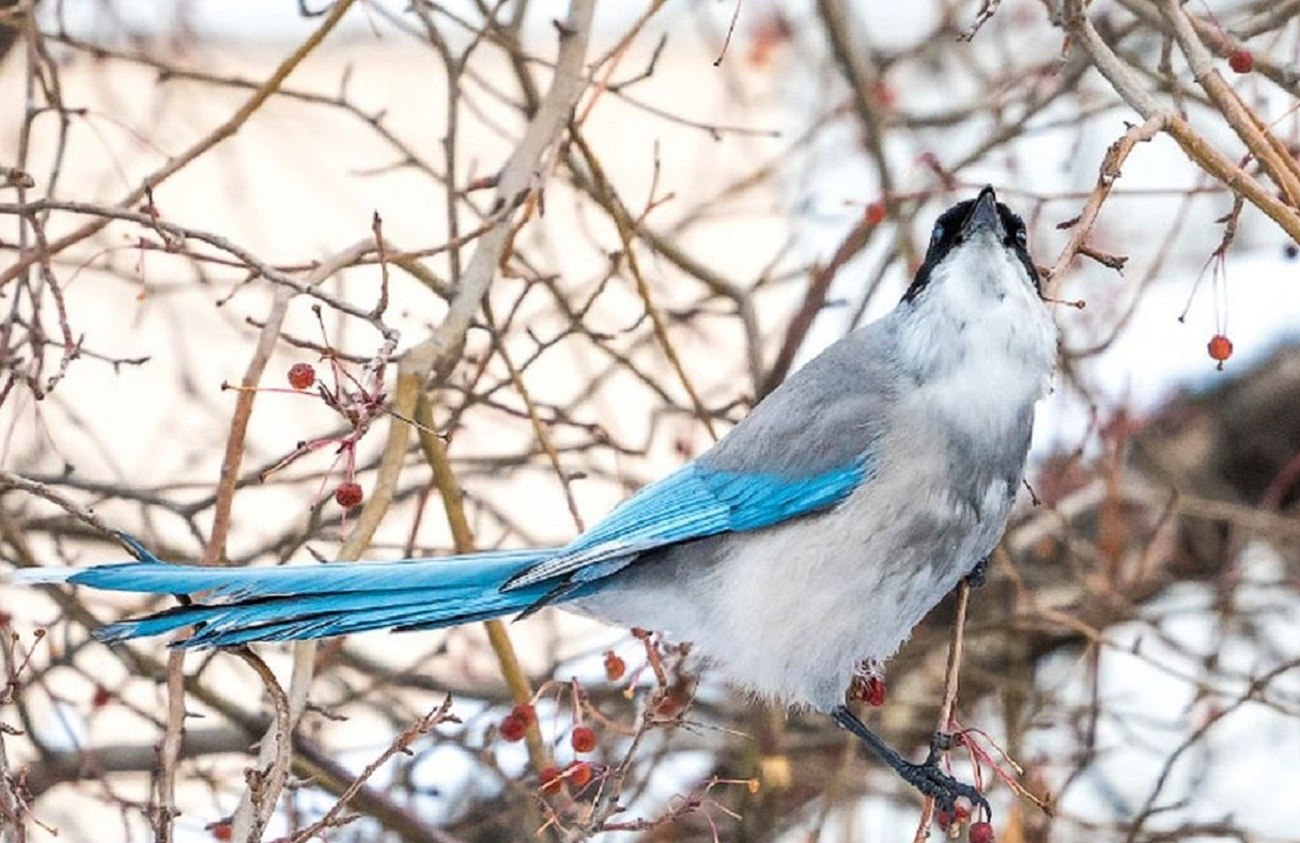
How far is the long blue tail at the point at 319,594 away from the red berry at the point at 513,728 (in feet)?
0.70

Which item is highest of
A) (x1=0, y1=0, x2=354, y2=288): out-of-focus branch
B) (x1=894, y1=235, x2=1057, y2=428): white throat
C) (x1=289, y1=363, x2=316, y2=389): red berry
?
(x1=0, y1=0, x2=354, y2=288): out-of-focus branch

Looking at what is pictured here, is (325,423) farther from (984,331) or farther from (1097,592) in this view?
(984,331)

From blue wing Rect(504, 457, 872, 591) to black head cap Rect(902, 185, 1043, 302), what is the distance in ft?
1.19

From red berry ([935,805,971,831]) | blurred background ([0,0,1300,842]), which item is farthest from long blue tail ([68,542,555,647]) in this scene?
red berry ([935,805,971,831])

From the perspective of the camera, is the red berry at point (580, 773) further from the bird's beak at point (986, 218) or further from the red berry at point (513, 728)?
the bird's beak at point (986, 218)

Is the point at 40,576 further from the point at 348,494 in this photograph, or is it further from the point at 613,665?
the point at 613,665

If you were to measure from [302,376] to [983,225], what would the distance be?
3.24 ft

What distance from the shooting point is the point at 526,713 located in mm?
3088

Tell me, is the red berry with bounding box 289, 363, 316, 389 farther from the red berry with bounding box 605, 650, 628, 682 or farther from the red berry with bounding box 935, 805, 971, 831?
the red berry with bounding box 935, 805, 971, 831

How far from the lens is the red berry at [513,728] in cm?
311

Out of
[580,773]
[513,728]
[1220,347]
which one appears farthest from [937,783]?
[1220,347]

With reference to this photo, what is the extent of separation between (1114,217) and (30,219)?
13.4 ft

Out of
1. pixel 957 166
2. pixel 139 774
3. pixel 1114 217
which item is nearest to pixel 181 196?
pixel 1114 217

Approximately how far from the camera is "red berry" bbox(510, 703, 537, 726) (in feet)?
10.1
